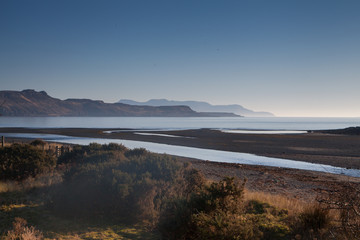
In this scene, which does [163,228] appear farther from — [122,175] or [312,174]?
[312,174]

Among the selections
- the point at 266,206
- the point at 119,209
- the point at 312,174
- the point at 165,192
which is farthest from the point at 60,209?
the point at 312,174

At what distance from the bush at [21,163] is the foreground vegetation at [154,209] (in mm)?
1087

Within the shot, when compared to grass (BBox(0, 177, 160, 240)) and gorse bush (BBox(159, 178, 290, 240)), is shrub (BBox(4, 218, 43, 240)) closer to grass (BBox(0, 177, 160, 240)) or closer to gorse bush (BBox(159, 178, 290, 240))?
grass (BBox(0, 177, 160, 240))

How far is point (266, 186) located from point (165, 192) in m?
8.49

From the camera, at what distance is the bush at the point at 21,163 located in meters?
11.3

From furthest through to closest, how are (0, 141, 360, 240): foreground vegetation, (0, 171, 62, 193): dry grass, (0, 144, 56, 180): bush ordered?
(0, 144, 56, 180): bush
(0, 171, 62, 193): dry grass
(0, 141, 360, 240): foreground vegetation

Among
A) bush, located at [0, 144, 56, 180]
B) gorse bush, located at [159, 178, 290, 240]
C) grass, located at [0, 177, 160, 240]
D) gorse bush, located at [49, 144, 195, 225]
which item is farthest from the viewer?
bush, located at [0, 144, 56, 180]

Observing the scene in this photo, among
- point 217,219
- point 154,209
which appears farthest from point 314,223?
point 154,209

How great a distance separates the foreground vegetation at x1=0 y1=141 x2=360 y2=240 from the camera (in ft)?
20.0

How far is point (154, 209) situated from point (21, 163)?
22.2 ft

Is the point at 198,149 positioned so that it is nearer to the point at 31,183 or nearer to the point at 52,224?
the point at 31,183

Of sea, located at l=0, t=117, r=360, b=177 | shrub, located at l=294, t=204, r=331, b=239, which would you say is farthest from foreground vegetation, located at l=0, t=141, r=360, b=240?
sea, located at l=0, t=117, r=360, b=177

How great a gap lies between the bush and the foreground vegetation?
1.09 m

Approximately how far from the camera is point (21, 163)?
11.6 m
